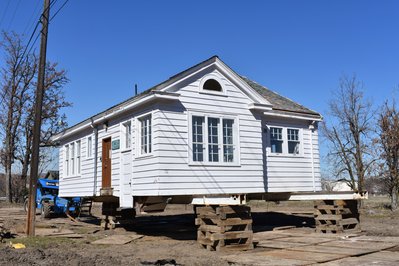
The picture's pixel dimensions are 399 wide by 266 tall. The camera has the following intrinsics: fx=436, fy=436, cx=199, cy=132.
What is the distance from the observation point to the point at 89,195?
18500 mm

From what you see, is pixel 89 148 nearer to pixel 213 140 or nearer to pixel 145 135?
pixel 145 135

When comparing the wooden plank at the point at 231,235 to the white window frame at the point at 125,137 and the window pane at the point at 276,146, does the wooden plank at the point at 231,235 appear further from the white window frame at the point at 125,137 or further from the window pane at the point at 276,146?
the window pane at the point at 276,146

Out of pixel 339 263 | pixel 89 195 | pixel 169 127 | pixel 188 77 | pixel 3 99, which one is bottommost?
pixel 339 263

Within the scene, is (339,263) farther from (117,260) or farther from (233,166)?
(233,166)

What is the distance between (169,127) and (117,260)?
5049 mm

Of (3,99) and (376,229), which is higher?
(3,99)

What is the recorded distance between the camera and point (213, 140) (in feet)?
48.5

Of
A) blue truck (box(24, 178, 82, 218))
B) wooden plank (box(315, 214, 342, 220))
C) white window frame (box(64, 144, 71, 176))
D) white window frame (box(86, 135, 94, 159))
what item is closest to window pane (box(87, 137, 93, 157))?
white window frame (box(86, 135, 94, 159))

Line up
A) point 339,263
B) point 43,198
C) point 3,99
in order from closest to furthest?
1. point 339,263
2. point 43,198
3. point 3,99

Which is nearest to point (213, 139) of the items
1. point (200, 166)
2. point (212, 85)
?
point (200, 166)

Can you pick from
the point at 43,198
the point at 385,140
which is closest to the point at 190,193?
the point at 43,198

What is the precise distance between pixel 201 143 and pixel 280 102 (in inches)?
233

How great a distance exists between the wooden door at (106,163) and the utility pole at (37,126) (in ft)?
8.23

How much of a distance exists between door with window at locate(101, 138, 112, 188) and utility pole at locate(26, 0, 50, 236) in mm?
2507
